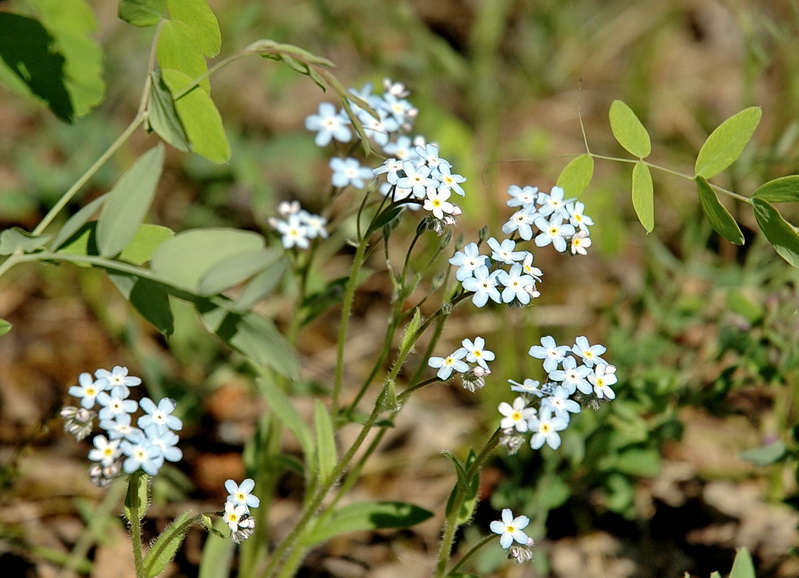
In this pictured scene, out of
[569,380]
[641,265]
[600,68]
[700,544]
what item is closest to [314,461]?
[569,380]

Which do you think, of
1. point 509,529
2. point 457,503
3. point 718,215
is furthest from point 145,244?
point 718,215

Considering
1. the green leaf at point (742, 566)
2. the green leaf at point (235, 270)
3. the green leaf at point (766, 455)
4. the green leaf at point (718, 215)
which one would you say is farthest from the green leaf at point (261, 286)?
the green leaf at point (766, 455)

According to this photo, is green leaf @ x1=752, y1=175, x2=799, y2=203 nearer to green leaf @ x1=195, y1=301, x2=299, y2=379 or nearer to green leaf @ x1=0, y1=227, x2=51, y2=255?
green leaf @ x1=195, y1=301, x2=299, y2=379

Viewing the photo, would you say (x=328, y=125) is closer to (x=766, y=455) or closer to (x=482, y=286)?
(x=482, y=286)

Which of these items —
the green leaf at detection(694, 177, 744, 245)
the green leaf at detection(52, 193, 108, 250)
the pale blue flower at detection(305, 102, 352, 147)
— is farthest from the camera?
the pale blue flower at detection(305, 102, 352, 147)

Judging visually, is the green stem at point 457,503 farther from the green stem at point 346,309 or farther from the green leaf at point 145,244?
the green leaf at point 145,244

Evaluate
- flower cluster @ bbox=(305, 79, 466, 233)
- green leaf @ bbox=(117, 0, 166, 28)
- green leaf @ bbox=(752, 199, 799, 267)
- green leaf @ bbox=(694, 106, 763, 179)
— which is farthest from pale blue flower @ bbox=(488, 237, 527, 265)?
green leaf @ bbox=(117, 0, 166, 28)
